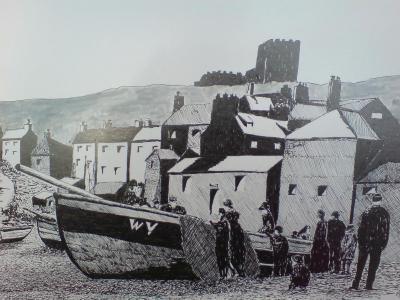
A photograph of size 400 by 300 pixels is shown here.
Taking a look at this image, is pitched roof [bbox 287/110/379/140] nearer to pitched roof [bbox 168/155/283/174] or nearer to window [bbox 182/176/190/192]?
pitched roof [bbox 168/155/283/174]

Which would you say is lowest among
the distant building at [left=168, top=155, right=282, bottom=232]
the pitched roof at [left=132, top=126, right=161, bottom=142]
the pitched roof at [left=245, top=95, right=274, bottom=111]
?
the distant building at [left=168, top=155, right=282, bottom=232]

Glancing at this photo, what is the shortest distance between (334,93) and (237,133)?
808 mm

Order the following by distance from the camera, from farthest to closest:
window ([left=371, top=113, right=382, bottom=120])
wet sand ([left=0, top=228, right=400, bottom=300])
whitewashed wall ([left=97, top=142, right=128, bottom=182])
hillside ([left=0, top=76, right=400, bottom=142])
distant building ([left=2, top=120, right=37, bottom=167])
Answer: distant building ([left=2, top=120, right=37, bottom=167]) < whitewashed wall ([left=97, top=142, right=128, bottom=182]) < hillside ([left=0, top=76, right=400, bottom=142]) < window ([left=371, top=113, right=382, bottom=120]) < wet sand ([left=0, top=228, right=400, bottom=300])

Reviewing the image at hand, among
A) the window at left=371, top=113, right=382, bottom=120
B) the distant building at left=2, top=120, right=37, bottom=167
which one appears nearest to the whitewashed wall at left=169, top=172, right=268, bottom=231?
the window at left=371, top=113, right=382, bottom=120

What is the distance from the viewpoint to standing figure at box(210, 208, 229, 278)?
4.80m

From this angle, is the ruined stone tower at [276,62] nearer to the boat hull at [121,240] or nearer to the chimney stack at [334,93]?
the chimney stack at [334,93]

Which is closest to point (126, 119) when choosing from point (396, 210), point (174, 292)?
point (174, 292)

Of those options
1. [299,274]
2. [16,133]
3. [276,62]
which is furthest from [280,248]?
[16,133]

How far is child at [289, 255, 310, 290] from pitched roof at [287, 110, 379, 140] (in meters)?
0.93

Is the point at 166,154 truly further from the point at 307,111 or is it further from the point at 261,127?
the point at 307,111

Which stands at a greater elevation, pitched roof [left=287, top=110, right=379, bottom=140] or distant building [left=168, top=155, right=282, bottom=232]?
pitched roof [left=287, top=110, right=379, bottom=140]

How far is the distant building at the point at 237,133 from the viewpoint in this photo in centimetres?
470

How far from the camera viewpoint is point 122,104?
514 cm

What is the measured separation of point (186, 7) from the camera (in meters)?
5.15
